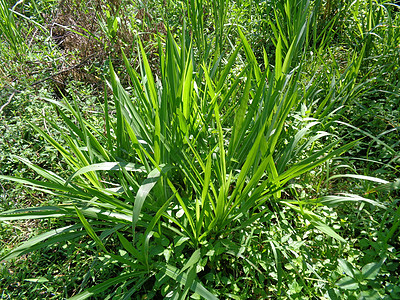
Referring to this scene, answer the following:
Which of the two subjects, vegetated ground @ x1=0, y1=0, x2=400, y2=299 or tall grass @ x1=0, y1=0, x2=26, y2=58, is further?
tall grass @ x1=0, y1=0, x2=26, y2=58

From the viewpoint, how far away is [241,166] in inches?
53.2

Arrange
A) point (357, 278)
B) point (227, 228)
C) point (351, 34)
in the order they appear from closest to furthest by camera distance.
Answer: point (357, 278) < point (227, 228) < point (351, 34)

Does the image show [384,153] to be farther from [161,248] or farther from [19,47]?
[19,47]

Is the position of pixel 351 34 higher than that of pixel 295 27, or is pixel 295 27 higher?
pixel 295 27

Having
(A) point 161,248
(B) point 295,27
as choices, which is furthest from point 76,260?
(B) point 295,27

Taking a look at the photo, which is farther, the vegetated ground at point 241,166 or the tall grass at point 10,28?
the tall grass at point 10,28

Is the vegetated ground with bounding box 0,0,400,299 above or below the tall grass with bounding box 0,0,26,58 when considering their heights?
below

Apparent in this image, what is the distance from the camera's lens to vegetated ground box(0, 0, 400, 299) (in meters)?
1.10

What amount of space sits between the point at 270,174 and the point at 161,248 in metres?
0.47

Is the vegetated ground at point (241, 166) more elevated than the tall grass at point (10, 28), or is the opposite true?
the tall grass at point (10, 28)

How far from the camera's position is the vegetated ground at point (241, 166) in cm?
110

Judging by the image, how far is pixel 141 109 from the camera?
49.2 inches

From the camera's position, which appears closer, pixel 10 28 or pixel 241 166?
pixel 241 166

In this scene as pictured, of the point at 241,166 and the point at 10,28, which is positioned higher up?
the point at 10,28
